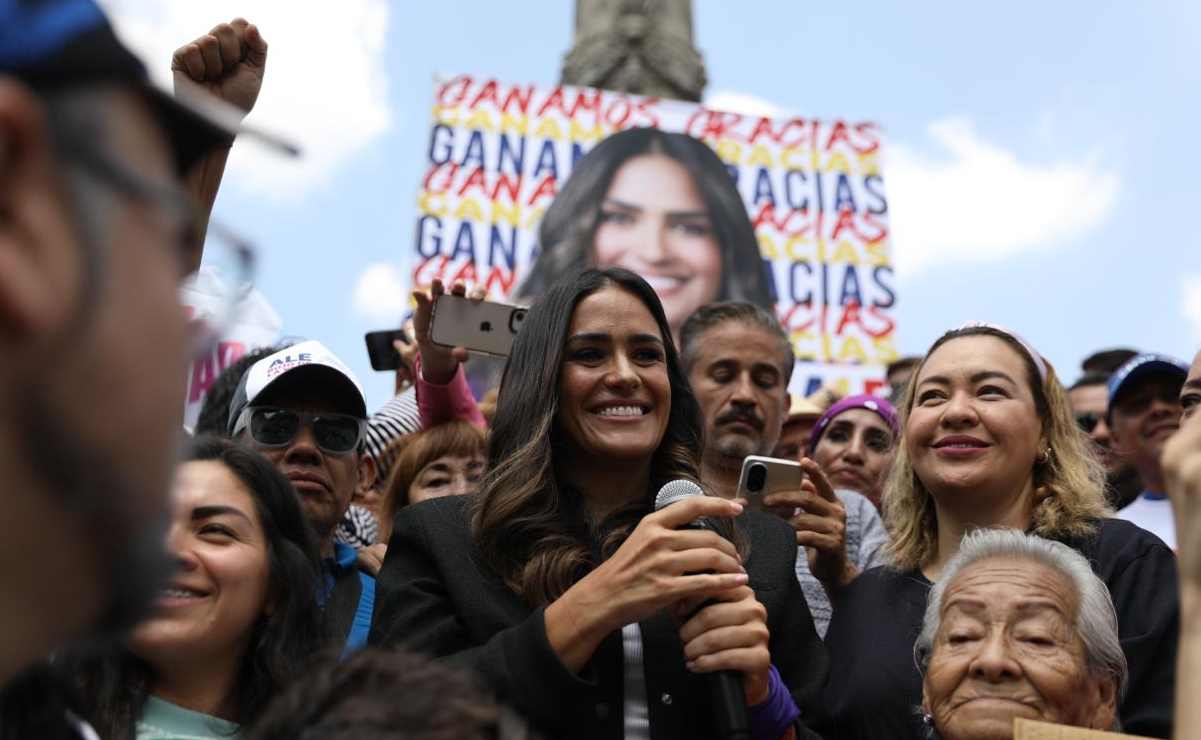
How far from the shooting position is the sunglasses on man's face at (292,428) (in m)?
4.14

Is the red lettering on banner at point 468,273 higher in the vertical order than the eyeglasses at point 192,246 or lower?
higher

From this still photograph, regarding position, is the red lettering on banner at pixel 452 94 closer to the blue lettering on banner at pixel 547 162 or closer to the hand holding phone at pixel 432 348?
the blue lettering on banner at pixel 547 162

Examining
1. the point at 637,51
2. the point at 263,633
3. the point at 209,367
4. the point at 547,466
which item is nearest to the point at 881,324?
the point at 209,367

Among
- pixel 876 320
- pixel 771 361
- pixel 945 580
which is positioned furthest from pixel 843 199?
pixel 945 580

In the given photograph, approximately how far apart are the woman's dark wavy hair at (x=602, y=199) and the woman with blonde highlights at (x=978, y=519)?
4394 mm

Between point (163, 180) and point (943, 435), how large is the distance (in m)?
2.99

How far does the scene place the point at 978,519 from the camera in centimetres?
377

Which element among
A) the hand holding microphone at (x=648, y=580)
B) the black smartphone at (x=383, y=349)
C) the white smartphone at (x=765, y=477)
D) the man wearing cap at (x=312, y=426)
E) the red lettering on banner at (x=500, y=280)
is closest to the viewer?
the hand holding microphone at (x=648, y=580)

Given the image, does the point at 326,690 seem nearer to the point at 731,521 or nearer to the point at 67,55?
the point at 67,55

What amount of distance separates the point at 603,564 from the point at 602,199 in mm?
5934

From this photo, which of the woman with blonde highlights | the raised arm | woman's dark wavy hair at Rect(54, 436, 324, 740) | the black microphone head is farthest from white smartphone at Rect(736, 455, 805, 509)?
the raised arm

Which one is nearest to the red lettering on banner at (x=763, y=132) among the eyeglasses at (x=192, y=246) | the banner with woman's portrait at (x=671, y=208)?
the banner with woman's portrait at (x=671, y=208)

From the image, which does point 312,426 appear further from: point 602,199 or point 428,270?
point 602,199

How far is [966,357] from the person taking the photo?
3912 millimetres
